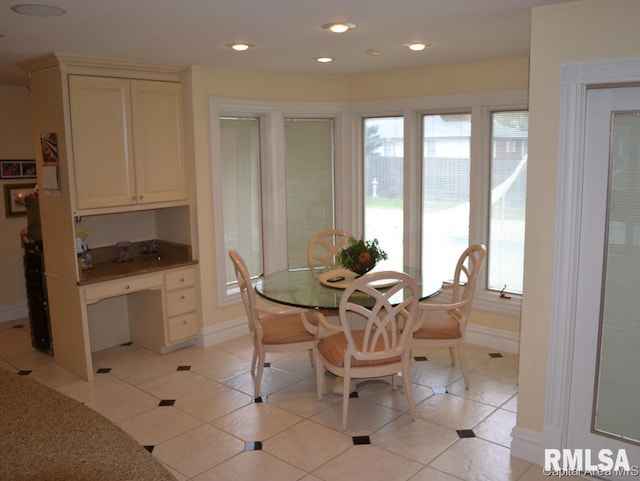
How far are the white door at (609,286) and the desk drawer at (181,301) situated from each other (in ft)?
10.6

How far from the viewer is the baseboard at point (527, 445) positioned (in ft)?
10.5

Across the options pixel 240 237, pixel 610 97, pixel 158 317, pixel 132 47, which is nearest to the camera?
pixel 610 97

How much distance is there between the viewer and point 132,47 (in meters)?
3.93

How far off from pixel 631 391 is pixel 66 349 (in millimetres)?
4082

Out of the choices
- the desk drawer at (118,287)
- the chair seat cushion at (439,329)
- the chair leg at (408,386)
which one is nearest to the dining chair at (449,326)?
the chair seat cushion at (439,329)

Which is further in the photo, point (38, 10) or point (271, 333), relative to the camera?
point (271, 333)

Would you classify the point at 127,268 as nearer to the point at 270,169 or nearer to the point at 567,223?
the point at 270,169

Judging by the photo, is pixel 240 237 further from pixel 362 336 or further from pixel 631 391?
pixel 631 391

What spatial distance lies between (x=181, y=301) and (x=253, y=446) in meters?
1.90

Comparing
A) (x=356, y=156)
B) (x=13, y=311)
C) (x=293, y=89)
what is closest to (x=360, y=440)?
(x=356, y=156)

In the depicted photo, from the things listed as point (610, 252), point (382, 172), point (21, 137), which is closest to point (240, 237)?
point (382, 172)

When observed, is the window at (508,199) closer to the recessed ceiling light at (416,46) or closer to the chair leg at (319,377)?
the recessed ceiling light at (416,46)

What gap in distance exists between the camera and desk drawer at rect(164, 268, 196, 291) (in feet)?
16.2

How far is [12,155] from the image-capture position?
6023 millimetres
